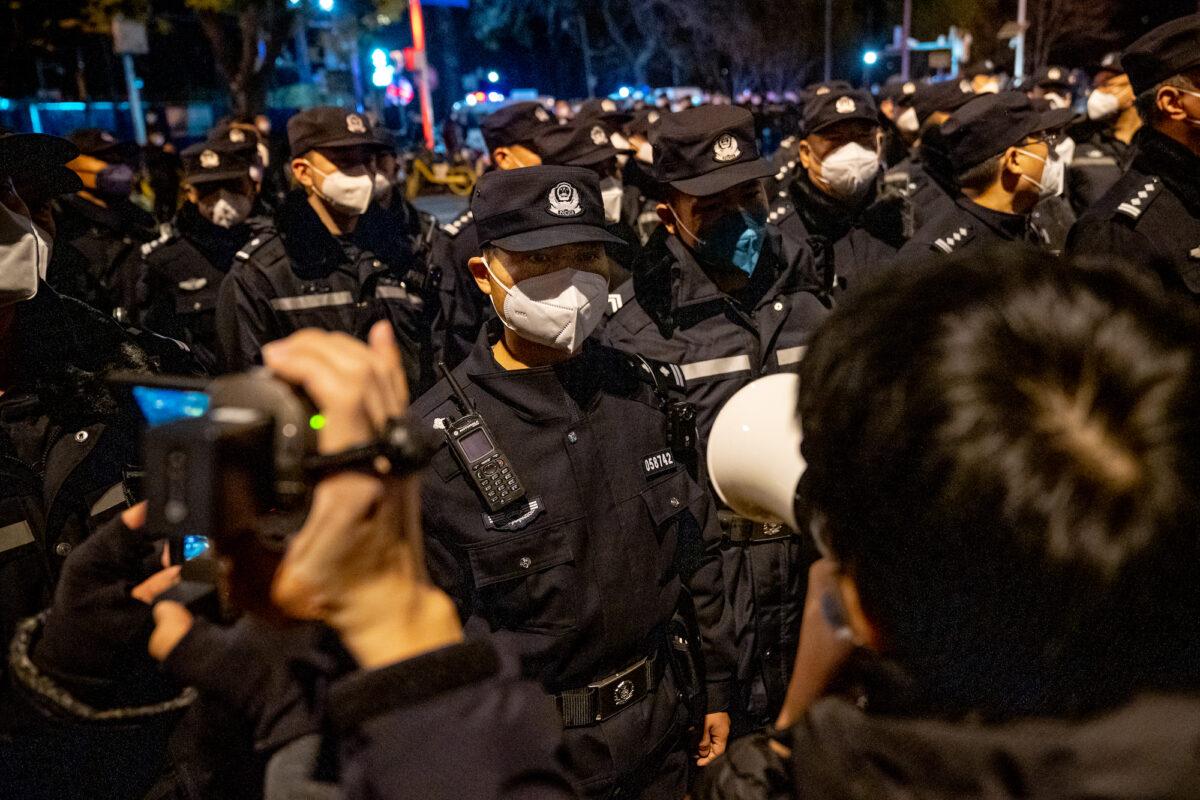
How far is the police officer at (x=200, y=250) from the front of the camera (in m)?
6.29

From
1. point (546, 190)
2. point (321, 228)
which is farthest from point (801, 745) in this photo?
point (321, 228)

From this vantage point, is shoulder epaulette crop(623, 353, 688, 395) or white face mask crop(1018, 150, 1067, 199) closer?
shoulder epaulette crop(623, 353, 688, 395)

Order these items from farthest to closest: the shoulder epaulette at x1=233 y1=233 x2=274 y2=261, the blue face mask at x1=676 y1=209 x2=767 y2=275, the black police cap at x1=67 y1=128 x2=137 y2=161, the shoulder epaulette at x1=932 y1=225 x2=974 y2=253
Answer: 1. the black police cap at x1=67 y1=128 x2=137 y2=161
2. the shoulder epaulette at x1=233 y1=233 x2=274 y2=261
3. the shoulder epaulette at x1=932 y1=225 x2=974 y2=253
4. the blue face mask at x1=676 y1=209 x2=767 y2=275

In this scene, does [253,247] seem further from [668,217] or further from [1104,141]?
[1104,141]

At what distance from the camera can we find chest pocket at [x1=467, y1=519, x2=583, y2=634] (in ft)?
7.23

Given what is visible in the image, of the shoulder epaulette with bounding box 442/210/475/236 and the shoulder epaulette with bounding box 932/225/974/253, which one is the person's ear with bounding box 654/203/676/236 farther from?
the shoulder epaulette with bounding box 442/210/475/236

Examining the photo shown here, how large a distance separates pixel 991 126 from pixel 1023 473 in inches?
148

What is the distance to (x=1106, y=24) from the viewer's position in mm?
44031

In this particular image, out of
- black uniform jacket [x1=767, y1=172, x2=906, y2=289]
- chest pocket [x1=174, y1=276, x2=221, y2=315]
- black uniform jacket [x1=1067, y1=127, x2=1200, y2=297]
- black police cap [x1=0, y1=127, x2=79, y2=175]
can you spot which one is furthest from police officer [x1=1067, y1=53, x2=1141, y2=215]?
black police cap [x1=0, y1=127, x2=79, y2=175]

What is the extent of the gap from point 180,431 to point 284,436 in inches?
4.0

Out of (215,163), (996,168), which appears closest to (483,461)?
(996,168)

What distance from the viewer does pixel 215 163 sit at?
6.50 meters

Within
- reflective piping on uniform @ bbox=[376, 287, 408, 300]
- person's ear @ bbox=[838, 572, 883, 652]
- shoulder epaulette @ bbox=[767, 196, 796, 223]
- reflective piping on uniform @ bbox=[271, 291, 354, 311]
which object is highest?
person's ear @ bbox=[838, 572, 883, 652]

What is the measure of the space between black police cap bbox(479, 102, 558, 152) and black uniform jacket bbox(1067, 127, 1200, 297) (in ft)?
12.5
